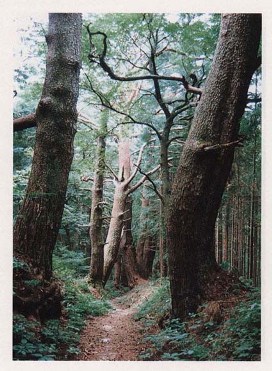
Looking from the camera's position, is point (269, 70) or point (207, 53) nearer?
point (269, 70)

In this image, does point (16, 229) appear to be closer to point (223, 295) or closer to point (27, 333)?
point (27, 333)

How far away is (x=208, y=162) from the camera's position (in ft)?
11.4

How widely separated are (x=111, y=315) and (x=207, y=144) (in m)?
2.73

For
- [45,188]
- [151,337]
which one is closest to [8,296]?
[45,188]

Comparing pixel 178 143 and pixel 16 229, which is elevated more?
pixel 178 143

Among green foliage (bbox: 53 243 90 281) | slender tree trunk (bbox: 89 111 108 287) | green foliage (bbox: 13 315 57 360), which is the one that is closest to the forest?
green foliage (bbox: 13 315 57 360)

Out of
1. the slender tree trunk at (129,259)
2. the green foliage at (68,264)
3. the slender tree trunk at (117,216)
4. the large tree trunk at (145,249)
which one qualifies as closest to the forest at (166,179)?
the green foliage at (68,264)

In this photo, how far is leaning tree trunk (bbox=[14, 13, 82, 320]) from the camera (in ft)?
11.5

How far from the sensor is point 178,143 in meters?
4.62

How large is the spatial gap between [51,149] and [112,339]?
2.04m

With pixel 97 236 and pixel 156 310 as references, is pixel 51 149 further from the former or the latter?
pixel 97 236

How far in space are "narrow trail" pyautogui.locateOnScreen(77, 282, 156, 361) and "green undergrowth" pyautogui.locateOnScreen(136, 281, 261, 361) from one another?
15 cm

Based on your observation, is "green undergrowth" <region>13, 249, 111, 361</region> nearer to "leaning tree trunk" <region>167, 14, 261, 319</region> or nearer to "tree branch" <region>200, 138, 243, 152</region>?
"leaning tree trunk" <region>167, 14, 261, 319</region>

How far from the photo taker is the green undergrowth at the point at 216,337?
3.06m
